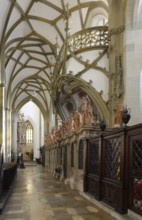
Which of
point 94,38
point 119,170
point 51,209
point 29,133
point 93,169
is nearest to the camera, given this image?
point 119,170

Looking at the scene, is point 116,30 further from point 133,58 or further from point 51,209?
point 51,209

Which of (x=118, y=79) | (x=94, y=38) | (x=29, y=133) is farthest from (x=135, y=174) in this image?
(x=29, y=133)

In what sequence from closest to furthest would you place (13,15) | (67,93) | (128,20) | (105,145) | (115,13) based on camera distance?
(105,145) → (128,20) → (115,13) → (67,93) → (13,15)

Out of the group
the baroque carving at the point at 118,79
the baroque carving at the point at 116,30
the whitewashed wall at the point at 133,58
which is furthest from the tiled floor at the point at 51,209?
the baroque carving at the point at 116,30

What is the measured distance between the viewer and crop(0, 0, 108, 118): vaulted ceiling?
16.0 meters

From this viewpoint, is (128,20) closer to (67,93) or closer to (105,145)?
(67,93)

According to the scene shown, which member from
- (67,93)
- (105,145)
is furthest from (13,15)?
(105,145)

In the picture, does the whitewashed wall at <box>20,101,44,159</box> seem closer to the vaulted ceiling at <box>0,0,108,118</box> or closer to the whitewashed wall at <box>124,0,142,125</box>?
the vaulted ceiling at <box>0,0,108,118</box>

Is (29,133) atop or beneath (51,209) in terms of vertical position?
atop

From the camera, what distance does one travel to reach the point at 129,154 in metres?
4.93

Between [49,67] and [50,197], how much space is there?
1701 cm

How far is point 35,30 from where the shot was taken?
62.4 ft

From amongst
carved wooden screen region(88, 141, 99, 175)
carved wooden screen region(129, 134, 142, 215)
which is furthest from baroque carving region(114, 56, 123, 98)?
carved wooden screen region(129, 134, 142, 215)

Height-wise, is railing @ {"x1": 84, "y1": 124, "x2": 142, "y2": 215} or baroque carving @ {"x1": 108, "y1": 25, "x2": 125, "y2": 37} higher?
baroque carving @ {"x1": 108, "y1": 25, "x2": 125, "y2": 37}
